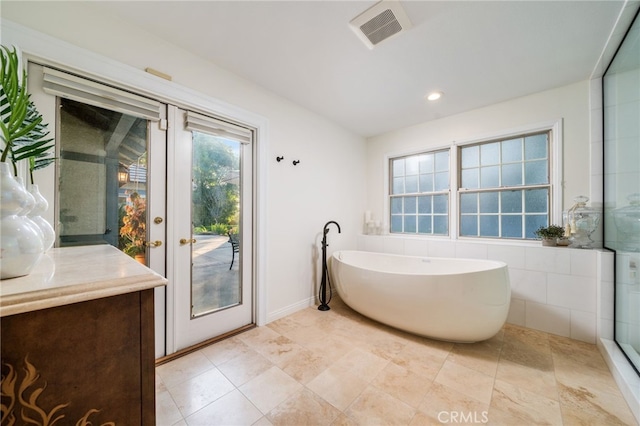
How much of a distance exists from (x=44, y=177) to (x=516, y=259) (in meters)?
3.97

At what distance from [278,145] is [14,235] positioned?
214 centimetres

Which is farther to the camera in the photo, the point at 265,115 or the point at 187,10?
the point at 265,115

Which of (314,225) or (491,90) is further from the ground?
(491,90)

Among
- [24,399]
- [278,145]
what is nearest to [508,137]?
[278,145]

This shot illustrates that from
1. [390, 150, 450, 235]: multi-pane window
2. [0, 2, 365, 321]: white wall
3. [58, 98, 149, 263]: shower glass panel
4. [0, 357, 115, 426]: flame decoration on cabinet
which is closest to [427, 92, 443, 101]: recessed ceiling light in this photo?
[390, 150, 450, 235]: multi-pane window

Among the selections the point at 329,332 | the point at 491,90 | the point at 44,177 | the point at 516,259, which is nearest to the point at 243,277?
the point at 329,332

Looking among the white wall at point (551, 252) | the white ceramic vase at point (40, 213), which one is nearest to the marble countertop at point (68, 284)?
the white ceramic vase at point (40, 213)

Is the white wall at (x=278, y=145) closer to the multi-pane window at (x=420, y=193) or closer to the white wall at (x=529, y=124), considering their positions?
the multi-pane window at (x=420, y=193)

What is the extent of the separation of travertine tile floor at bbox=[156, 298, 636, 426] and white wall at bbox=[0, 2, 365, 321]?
2.46 feet

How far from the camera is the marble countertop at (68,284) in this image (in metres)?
0.54

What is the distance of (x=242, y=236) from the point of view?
7.81 feet

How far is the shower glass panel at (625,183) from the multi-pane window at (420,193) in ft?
4.57

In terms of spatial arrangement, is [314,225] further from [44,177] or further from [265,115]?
[44,177]

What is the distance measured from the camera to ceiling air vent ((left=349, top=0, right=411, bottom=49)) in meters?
1.49
